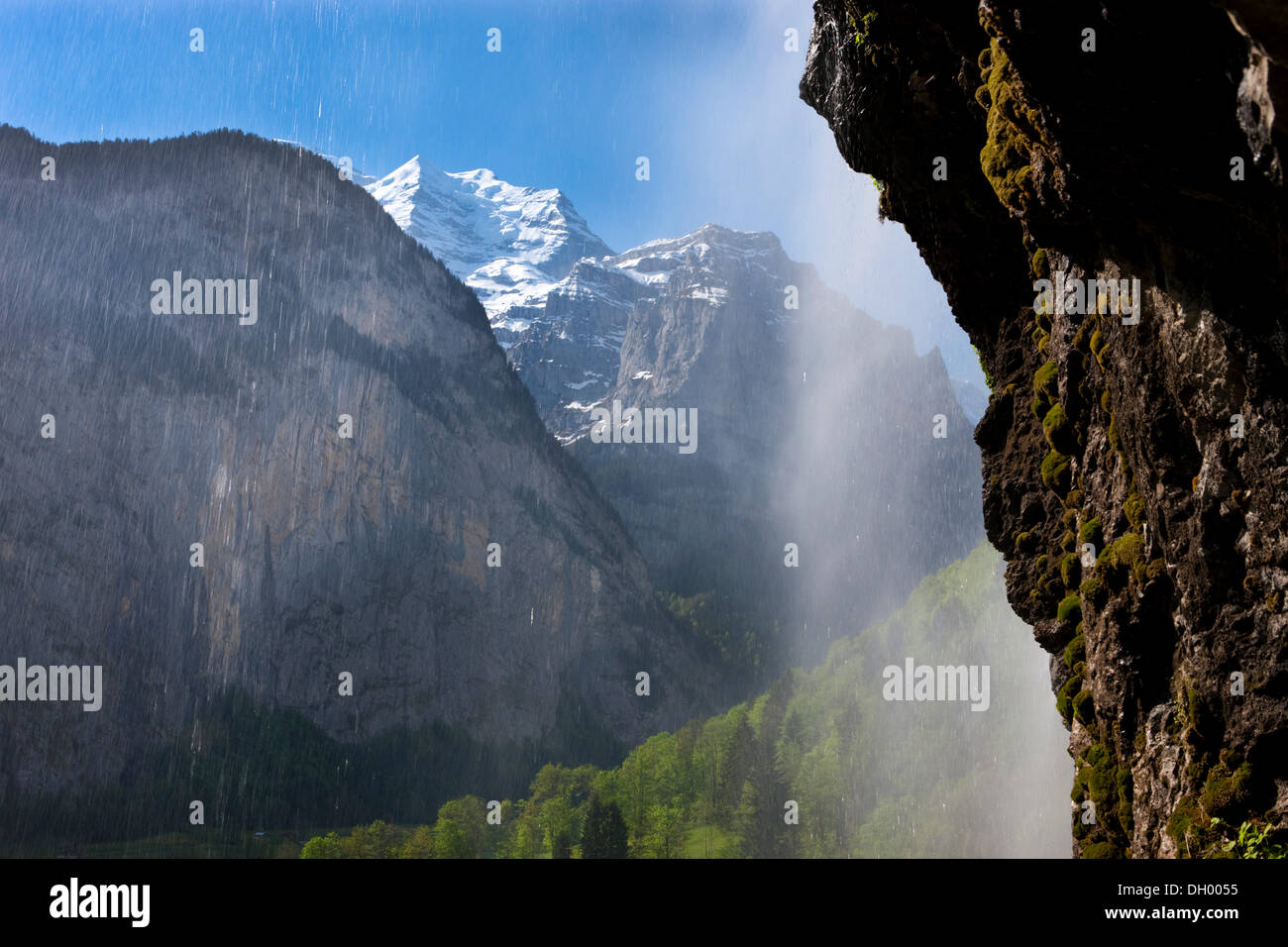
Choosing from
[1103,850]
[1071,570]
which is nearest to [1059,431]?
[1071,570]

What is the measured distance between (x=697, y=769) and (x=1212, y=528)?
7475 cm

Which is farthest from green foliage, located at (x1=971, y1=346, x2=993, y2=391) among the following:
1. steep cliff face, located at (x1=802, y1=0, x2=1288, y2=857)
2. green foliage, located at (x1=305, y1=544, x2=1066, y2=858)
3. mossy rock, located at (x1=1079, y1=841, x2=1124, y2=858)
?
green foliage, located at (x1=305, y1=544, x2=1066, y2=858)

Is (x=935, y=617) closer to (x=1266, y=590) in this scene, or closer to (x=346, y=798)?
(x=346, y=798)

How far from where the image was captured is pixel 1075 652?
16.6 metres

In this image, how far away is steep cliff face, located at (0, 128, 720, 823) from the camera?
11069 centimetres

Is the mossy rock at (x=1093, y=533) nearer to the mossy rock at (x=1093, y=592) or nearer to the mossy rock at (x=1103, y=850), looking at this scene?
the mossy rock at (x=1093, y=592)

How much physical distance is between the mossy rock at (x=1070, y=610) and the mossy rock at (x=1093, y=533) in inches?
48.7

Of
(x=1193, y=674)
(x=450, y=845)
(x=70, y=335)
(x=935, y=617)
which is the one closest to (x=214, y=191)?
(x=70, y=335)

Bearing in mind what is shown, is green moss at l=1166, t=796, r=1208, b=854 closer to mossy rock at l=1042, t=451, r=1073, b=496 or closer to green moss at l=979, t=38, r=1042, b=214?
mossy rock at l=1042, t=451, r=1073, b=496

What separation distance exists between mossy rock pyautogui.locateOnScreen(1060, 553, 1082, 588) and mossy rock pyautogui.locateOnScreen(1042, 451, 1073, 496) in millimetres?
1088

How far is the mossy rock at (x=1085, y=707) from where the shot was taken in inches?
626

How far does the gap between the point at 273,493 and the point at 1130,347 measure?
125 m

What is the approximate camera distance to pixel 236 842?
9256 cm

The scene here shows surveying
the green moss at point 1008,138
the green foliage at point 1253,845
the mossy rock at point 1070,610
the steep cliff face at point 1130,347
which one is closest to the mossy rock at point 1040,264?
the steep cliff face at point 1130,347
